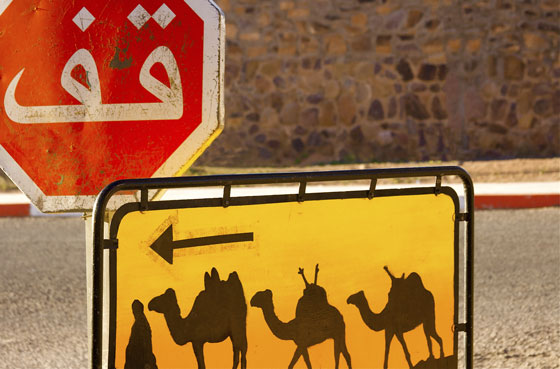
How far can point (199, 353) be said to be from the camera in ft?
7.18

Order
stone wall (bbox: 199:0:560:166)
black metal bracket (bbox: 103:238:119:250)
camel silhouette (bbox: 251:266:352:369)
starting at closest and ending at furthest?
black metal bracket (bbox: 103:238:119:250) < camel silhouette (bbox: 251:266:352:369) < stone wall (bbox: 199:0:560:166)

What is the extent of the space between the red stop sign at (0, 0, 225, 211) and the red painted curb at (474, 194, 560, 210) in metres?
6.58

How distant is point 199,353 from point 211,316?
0.11 meters

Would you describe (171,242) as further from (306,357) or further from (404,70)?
(404,70)

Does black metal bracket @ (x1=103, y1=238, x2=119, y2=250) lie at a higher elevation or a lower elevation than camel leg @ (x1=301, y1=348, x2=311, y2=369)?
higher

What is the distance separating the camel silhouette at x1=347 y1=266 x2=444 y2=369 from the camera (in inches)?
95.1

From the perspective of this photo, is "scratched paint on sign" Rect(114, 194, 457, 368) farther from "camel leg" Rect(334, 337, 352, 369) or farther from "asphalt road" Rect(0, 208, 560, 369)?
"asphalt road" Rect(0, 208, 560, 369)

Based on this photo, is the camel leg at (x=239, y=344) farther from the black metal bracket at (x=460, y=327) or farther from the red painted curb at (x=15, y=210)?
the red painted curb at (x=15, y=210)

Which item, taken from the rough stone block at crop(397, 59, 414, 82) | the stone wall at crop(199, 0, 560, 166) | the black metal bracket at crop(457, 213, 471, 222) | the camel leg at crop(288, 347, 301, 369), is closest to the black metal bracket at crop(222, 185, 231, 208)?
the camel leg at crop(288, 347, 301, 369)

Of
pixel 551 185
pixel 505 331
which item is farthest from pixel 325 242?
pixel 551 185

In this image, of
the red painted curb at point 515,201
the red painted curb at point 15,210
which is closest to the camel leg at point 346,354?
the red painted curb at point 515,201

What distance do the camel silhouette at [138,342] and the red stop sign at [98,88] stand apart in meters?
0.36

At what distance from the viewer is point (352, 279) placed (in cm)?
240

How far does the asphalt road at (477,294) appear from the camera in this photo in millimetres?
3955
